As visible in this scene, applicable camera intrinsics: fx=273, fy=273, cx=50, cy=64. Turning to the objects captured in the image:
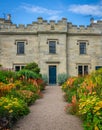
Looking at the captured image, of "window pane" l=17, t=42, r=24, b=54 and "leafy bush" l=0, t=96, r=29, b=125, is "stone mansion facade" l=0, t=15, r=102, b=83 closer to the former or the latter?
"window pane" l=17, t=42, r=24, b=54

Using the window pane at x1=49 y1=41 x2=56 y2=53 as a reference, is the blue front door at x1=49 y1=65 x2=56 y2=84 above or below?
below

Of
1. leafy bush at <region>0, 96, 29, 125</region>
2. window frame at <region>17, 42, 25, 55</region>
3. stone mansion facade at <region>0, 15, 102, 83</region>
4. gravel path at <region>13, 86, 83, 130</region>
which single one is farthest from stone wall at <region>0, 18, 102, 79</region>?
leafy bush at <region>0, 96, 29, 125</region>

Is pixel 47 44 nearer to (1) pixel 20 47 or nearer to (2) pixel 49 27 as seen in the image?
(2) pixel 49 27

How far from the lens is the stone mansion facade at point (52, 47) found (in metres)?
31.4

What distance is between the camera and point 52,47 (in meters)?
31.6

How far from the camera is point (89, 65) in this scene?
106ft

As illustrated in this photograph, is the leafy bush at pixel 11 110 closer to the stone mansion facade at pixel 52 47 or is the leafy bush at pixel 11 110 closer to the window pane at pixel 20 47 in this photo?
the stone mansion facade at pixel 52 47

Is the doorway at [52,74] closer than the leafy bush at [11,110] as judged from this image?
No

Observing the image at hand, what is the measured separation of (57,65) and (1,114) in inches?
898

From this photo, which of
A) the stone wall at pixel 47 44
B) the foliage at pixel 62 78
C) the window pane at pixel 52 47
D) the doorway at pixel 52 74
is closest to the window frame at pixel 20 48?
the stone wall at pixel 47 44

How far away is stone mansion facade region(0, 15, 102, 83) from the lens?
3136 cm

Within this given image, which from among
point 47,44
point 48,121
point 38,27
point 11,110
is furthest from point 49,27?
point 11,110

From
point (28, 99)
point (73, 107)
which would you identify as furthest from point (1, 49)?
point (73, 107)

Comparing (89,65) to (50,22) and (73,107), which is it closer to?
(50,22)
